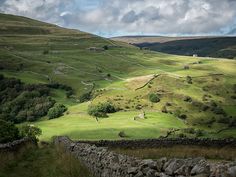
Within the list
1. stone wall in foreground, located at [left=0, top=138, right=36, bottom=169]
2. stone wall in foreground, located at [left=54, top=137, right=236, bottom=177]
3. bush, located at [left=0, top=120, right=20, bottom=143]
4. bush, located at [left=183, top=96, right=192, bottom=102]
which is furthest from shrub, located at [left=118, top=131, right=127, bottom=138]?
bush, located at [left=183, top=96, right=192, bottom=102]

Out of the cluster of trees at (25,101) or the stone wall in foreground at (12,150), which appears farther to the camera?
the cluster of trees at (25,101)

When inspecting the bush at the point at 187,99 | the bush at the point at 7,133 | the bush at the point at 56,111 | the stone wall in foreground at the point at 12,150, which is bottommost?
the bush at the point at 56,111

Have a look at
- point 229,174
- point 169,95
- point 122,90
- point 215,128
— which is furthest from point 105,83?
point 229,174

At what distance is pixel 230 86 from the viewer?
618ft

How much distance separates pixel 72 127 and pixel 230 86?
103m

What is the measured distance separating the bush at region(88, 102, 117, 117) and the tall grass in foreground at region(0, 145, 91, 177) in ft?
318

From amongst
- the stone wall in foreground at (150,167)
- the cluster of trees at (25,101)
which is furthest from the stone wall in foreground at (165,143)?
the cluster of trees at (25,101)

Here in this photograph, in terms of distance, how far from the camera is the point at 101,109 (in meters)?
132

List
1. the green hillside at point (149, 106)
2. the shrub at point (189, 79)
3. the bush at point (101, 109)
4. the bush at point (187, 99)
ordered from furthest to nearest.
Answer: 1. the shrub at point (189, 79)
2. the bush at point (187, 99)
3. the bush at point (101, 109)
4. the green hillside at point (149, 106)

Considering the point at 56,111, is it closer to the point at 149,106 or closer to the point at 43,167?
the point at 149,106

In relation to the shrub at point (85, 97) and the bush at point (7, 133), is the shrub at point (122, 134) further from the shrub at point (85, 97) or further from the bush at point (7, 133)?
the shrub at point (85, 97)

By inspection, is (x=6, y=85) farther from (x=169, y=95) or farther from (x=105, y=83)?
(x=169, y=95)

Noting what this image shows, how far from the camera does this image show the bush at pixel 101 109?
128375 mm

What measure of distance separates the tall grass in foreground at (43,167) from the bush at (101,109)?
318 feet
